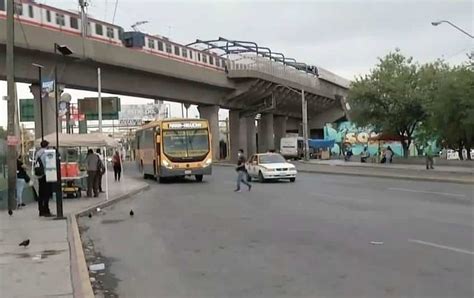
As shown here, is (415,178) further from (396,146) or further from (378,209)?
(396,146)

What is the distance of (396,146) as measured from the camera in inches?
3349

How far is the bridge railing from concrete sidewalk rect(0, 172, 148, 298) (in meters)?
54.0

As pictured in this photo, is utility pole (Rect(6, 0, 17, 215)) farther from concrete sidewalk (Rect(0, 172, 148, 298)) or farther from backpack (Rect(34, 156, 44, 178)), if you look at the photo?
backpack (Rect(34, 156, 44, 178))

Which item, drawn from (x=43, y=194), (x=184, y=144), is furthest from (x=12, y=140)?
(x=184, y=144)

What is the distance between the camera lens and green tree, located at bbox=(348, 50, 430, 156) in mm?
59719

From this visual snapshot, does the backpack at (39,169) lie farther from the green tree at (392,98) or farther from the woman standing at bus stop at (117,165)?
the green tree at (392,98)

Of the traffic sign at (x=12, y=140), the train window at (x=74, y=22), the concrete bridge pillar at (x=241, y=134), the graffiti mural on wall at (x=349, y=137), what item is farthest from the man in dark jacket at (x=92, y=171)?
the graffiti mural on wall at (x=349, y=137)

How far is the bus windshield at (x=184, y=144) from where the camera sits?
3594cm

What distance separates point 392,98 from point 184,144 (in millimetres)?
29644

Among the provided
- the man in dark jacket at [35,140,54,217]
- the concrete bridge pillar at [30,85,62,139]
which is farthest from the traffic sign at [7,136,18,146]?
the concrete bridge pillar at [30,85,62,139]

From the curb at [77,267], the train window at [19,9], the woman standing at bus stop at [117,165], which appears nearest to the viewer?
the curb at [77,267]

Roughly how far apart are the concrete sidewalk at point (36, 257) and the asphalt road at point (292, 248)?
0.70 metres

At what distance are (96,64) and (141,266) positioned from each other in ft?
127

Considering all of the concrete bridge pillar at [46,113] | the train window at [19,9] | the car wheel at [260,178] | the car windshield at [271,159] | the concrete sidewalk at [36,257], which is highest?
the train window at [19,9]
